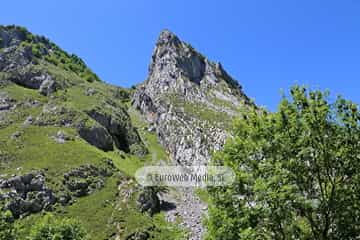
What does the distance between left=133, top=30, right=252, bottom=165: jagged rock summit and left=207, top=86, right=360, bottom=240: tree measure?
79.4 metres

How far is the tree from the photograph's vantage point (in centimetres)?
1848

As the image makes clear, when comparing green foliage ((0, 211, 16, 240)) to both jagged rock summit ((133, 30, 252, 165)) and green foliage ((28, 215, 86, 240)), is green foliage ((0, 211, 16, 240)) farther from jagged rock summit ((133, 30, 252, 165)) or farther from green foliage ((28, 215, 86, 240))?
jagged rock summit ((133, 30, 252, 165))

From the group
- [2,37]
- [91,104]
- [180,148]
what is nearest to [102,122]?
[91,104]

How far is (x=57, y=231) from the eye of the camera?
4709cm

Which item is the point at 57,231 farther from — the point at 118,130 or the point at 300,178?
the point at 118,130

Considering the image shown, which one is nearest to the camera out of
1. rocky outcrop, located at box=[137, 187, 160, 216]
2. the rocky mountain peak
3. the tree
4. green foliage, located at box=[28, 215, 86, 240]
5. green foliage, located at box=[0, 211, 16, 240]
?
the tree

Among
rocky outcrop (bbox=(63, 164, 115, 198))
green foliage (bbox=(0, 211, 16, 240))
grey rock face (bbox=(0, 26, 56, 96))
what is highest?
grey rock face (bbox=(0, 26, 56, 96))

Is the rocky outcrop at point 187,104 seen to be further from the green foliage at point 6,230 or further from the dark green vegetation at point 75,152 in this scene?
the green foliage at point 6,230

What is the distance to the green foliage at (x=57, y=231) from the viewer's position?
4628 cm

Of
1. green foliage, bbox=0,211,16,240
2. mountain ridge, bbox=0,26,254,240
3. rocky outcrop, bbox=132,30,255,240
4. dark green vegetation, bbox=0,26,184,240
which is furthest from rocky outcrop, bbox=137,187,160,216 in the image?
green foliage, bbox=0,211,16,240

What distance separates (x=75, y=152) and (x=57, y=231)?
45874mm

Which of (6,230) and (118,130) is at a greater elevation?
(118,130)

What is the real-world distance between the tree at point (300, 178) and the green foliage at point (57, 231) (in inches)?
1242

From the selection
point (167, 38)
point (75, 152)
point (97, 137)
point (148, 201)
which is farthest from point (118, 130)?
point (167, 38)
